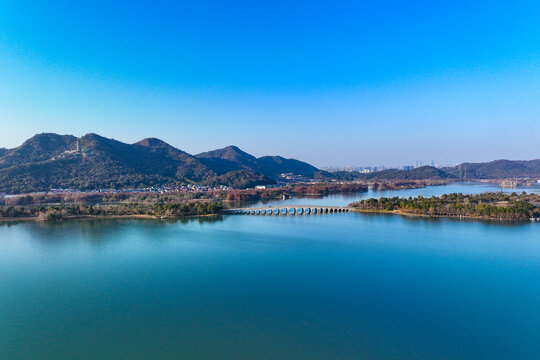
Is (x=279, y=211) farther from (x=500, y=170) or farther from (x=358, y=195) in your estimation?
(x=500, y=170)

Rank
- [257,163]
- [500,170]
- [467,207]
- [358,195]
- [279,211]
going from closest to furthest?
[467,207]
[279,211]
[358,195]
[500,170]
[257,163]

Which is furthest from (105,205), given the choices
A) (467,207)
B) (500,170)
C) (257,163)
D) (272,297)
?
(500,170)

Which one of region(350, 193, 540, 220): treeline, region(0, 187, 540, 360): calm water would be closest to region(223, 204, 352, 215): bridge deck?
region(350, 193, 540, 220): treeline

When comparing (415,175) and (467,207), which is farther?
(415,175)

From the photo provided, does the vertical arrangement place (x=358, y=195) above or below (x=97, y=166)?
below

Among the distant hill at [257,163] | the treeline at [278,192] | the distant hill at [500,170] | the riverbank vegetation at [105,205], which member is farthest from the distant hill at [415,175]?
the riverbank vegetation at [105,205]

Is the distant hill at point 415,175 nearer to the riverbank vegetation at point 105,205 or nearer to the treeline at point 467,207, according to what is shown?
the riverbank vegetation at point 105,205
